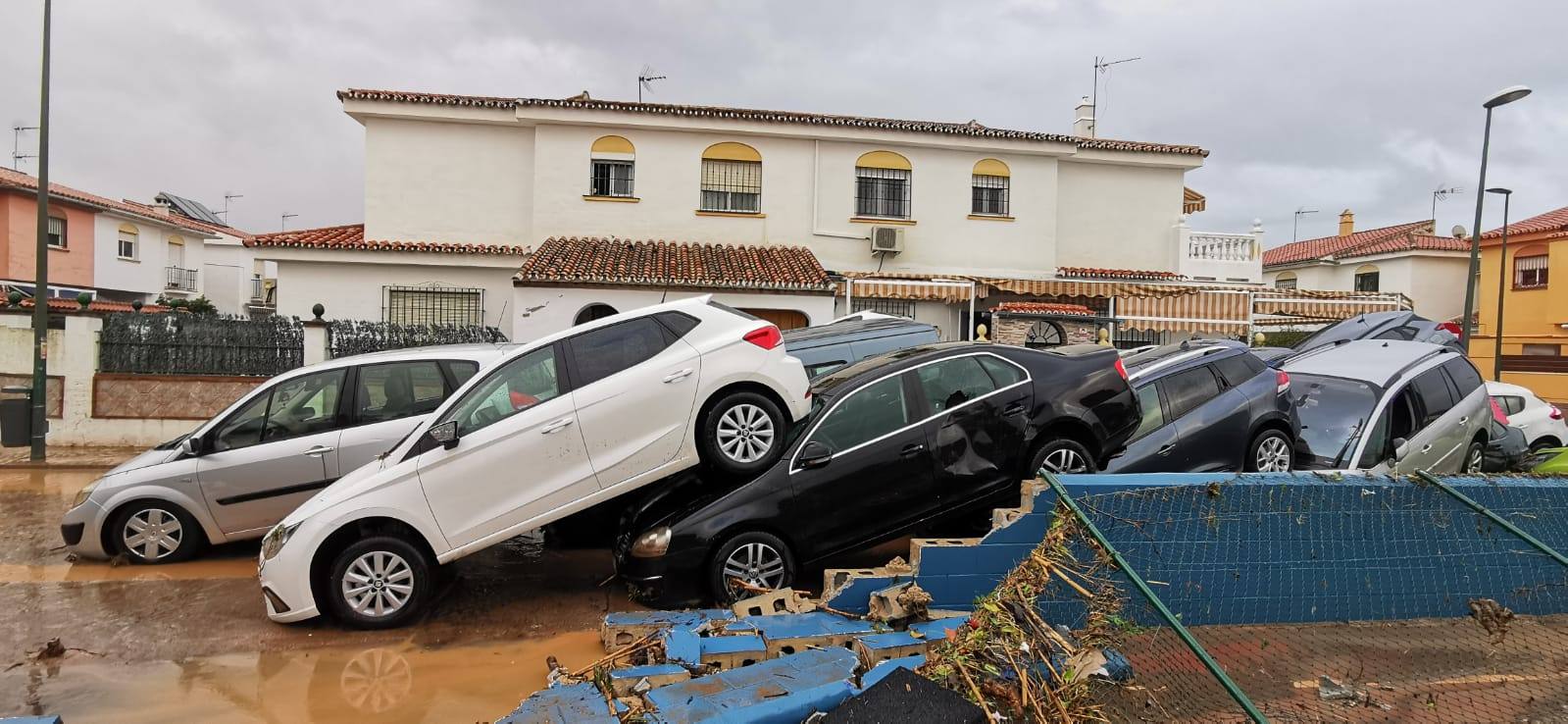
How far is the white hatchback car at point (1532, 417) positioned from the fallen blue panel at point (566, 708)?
15105mm

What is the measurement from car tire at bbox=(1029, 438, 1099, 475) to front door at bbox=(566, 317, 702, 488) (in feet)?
8.53

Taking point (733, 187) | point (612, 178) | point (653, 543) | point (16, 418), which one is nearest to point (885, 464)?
point (653, 543)

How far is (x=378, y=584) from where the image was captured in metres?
6.09

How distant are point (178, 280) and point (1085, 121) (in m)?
35.6

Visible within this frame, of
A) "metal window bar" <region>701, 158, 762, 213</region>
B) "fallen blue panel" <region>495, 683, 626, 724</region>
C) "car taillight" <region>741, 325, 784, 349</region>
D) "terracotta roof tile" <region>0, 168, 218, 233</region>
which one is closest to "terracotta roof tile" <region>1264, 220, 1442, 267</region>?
"metal window bar" <region>701, 158, 762, 213</region>

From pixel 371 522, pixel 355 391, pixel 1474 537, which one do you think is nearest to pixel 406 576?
pixel 371 522

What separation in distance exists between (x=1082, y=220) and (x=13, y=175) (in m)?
34.0

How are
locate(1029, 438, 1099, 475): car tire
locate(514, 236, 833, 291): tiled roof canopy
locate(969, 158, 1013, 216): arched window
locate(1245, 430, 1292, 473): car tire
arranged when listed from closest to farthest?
locate(1029, 438, 1099, 475): car tire
locate(1245, 430, 1292, 473): car tire
locate(514, 236, 833, 291): tiled roof canopy
locate(969, 158, 1013, 216): arched window

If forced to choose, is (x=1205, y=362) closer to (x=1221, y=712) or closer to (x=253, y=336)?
(x=1221, y=712)

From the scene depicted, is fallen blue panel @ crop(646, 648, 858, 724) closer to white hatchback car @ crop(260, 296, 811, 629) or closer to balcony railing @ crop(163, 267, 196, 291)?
white hatchback car @ crop(260, 296, 811, 629)

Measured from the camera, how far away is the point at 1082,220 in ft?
72.6

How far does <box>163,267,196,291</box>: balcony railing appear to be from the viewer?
1447 inches

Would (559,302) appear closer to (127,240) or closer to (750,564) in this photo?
(750,564)

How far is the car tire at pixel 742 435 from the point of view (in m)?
6.28
